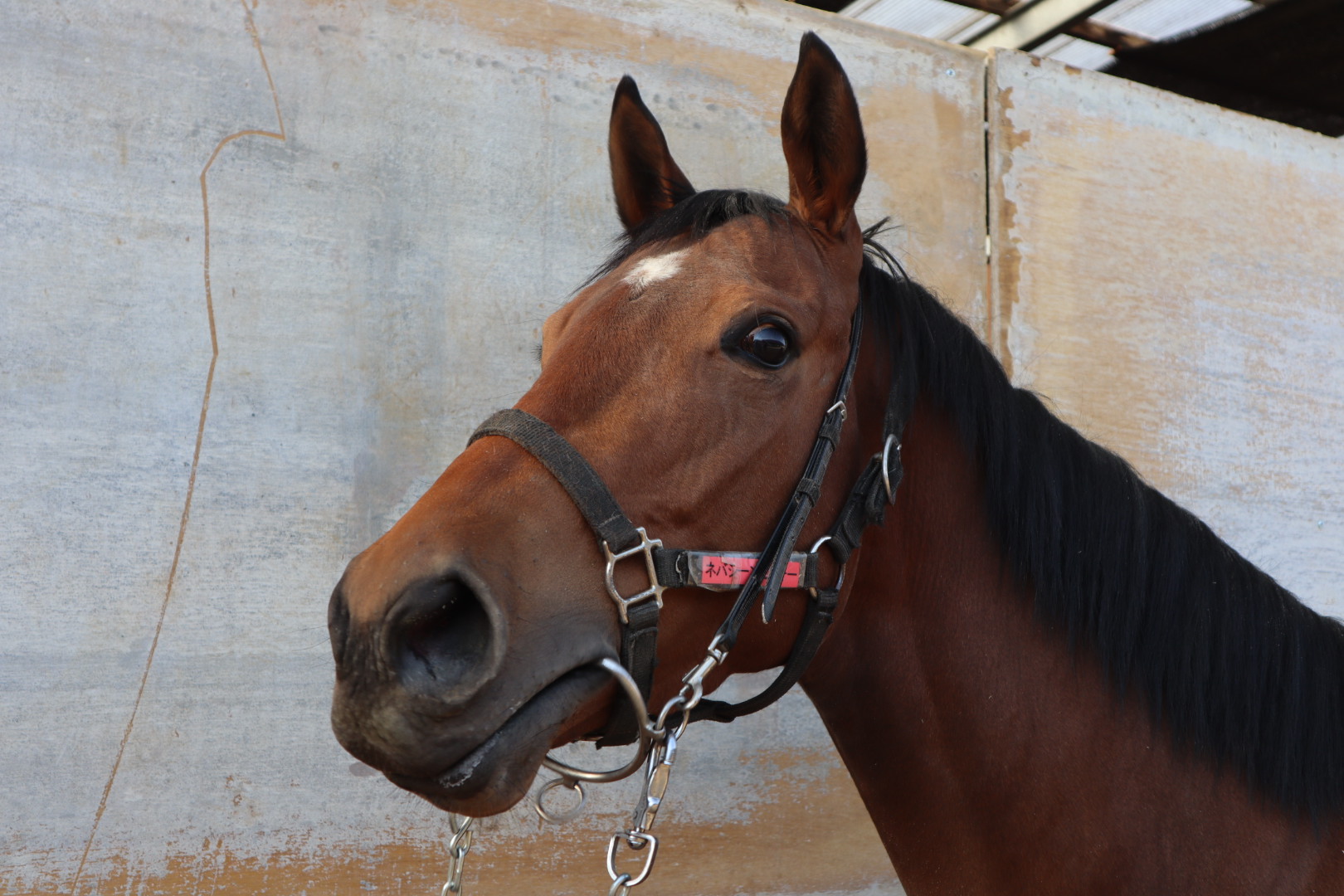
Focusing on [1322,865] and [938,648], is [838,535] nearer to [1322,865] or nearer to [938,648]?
[938,648]

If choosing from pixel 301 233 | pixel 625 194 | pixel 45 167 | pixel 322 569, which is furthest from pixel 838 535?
pixel 45 167

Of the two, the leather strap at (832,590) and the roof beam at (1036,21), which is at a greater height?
the roof beam at (1036,21)

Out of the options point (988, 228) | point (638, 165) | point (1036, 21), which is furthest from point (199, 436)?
point (1036, 21)

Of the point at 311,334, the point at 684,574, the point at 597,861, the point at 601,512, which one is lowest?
the point at 597,861

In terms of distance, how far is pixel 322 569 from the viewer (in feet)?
8.45

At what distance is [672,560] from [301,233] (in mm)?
1908

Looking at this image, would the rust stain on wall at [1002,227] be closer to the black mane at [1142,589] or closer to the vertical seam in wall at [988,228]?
the vertical seam in wall at [988,228]

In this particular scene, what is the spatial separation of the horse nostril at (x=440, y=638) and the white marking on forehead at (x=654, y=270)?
584 mm

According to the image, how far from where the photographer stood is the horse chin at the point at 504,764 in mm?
1150

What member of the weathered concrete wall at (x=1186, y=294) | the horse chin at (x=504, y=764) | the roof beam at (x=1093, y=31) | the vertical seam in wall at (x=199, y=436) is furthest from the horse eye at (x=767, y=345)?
the roof beam at (x=1093, y=31)

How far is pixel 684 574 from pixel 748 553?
0.42 feet

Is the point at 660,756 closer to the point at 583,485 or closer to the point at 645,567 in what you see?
the point at 645,567

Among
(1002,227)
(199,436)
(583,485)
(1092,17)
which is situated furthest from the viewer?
(1092,17)

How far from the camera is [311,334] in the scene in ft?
8.63
